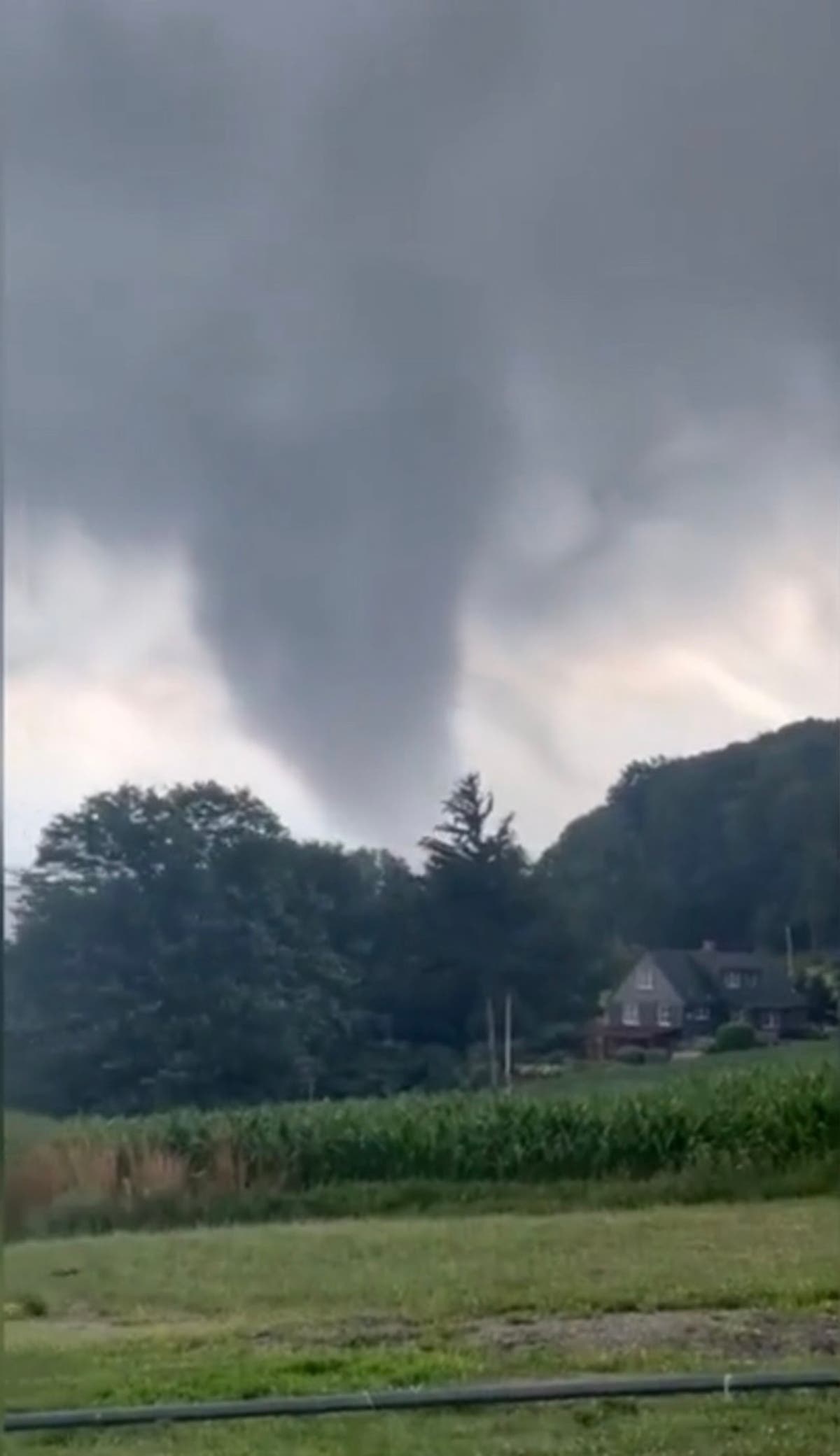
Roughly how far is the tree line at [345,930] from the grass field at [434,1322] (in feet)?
0.61

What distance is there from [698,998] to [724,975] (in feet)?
0.14

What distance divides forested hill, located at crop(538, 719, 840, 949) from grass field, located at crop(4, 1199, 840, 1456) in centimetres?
35

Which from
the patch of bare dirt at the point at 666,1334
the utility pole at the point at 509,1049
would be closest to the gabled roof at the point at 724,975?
the utility pole at the point at 509,1049

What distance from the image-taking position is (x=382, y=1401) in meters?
2.06

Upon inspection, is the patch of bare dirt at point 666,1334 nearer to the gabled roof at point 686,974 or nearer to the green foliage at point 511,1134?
the green foliage at point 511,1134

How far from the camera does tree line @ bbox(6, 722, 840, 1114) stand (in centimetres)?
212

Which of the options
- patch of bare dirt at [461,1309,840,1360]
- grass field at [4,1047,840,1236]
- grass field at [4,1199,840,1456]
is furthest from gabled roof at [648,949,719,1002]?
patch of bare dirt at [461,1309,840,1360]

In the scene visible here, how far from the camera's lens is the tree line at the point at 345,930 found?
2.12 meters

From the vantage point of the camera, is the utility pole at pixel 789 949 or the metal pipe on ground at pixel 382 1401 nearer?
the metal pipe on ground at pixel 382 1401

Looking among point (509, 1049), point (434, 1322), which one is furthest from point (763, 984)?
point (434, 1322)

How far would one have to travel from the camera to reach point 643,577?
228 centimetres

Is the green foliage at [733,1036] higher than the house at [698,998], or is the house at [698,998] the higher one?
the house at [698,998]

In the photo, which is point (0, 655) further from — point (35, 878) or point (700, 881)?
point (700, 881)

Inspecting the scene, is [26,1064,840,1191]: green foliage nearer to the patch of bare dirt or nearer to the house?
the house
